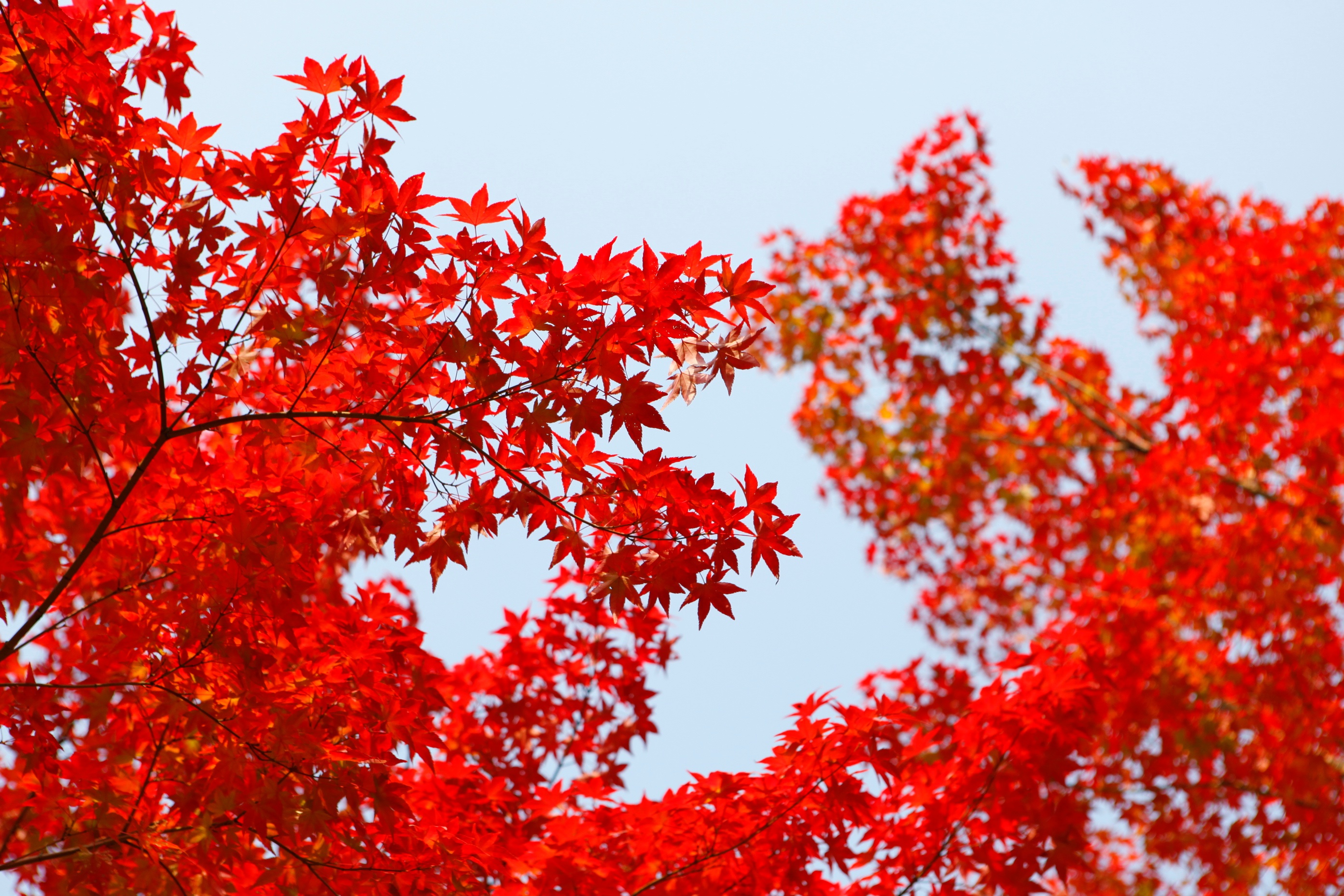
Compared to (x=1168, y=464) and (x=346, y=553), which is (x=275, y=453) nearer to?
(x=346, y=553)

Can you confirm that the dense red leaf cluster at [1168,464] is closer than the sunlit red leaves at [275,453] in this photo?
No

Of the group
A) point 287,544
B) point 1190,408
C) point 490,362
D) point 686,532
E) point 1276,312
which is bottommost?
point 686,532

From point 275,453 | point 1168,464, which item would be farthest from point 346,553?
point 1168,464

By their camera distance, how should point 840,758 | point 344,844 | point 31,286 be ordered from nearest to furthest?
point 31,286 < point 344,844 < point 840,758

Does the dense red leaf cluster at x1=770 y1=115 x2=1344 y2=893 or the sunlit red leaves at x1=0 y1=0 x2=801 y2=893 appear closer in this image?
the sunlit red leaves at x1=0 y1=0 x2=801 y2=893

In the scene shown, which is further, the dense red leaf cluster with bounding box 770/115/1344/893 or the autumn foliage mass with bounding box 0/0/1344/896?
the dense red leaf cluster with bounding box 770/115/1344/893

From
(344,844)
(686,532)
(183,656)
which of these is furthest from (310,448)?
(344,844)

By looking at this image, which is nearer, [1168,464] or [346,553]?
[346,553]

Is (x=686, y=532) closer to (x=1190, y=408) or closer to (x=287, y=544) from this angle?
(x=287, y=544)

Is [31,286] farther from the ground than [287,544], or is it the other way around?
[31,286]

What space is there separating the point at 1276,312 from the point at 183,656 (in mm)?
9743

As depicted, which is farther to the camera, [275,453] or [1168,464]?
[1168,464]

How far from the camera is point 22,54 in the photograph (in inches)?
107

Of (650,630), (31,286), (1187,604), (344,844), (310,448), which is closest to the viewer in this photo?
(31,286)
